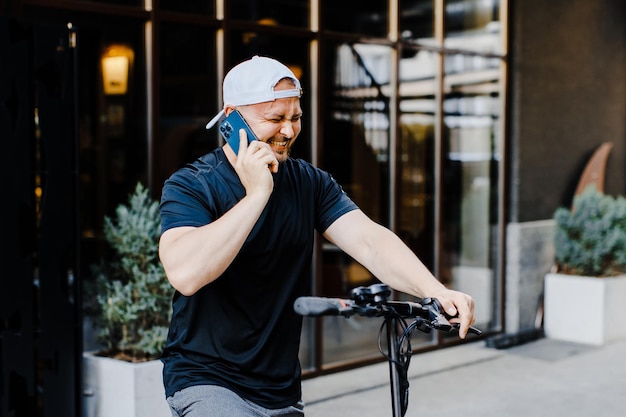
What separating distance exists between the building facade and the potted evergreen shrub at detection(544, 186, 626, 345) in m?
0.30

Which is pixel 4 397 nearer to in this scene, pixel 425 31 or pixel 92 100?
pixel 92 100

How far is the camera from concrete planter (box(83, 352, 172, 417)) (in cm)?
474

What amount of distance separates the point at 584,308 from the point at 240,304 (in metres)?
6.65

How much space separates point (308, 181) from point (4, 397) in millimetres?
2813

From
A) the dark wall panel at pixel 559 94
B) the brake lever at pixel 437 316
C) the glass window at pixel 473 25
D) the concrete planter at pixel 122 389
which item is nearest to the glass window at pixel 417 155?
the glass window at pixel 473 25

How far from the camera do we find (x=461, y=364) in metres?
7.57

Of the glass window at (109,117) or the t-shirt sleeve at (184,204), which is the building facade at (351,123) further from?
the t-shirt sleeve at (184,204)

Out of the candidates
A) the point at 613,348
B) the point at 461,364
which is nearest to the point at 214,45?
the point at 461,364

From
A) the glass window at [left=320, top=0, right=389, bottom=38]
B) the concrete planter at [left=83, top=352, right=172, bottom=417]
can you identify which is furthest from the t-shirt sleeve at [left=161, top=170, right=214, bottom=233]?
the glass window at [left=320, top=0, right=389, bottom=38]

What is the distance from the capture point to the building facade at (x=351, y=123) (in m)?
4.91

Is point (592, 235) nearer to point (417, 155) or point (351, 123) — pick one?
point (417, 155)

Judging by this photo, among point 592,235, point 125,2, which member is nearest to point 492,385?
point 592,235

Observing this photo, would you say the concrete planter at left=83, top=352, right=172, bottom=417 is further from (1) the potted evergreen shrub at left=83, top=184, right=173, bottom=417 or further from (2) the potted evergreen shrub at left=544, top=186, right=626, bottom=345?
(2) the potted evergreen shrub at left=544, top=186, right=626, bottom=345

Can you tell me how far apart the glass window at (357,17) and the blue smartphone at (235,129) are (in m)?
4.63
